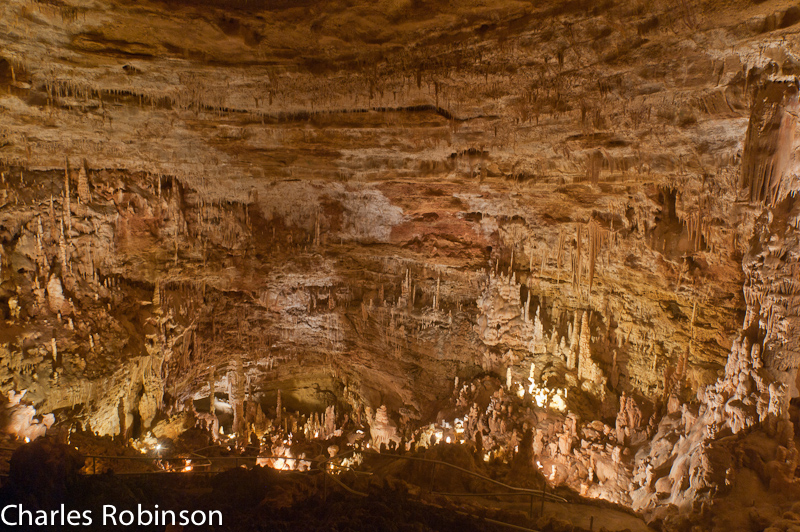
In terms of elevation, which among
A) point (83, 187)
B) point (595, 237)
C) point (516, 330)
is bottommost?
point (516, 330)

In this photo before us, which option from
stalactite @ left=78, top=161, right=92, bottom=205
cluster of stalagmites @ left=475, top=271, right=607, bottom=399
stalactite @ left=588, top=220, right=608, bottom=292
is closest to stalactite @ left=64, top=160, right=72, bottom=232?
stalactite @ left=78, top=161, right=92, bottom=205

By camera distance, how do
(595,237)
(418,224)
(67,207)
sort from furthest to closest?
(418,224), (595,237), (67,207)

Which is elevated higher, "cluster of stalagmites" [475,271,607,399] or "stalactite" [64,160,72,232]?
"stalactite" [64,160,72,232]

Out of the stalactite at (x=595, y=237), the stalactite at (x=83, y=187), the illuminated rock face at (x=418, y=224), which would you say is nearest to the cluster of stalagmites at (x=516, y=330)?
the illuminated rock face at (x=418, y=224)

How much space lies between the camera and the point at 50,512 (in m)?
3.58

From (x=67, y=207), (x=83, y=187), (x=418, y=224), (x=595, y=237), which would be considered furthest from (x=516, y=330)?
(x=67, y=207)

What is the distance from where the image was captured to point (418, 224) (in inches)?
505

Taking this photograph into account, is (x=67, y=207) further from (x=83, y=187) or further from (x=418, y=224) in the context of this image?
(x=418, y=224)

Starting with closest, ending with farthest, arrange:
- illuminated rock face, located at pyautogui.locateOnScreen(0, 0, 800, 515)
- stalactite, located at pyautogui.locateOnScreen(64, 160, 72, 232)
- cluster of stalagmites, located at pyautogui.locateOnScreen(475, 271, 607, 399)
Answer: illuminated rock face, located at pyautogui.locateOnScreen(0, 0, 800, 515) → stalactite, located at pyautogui.locateOnScreen(64, 160, 72, 232) → cluster of stalagmites, located at pyautogui.locateOnScreen(475, 271, 607, 399)

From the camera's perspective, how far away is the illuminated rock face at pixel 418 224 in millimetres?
4973

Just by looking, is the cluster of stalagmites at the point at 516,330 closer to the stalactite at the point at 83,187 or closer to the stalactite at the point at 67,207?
the stalactite at the point at 83,187

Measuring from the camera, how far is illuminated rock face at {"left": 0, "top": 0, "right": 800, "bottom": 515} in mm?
4973

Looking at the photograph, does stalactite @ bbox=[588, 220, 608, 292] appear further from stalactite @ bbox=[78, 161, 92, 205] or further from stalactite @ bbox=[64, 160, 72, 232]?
stalactite @ bbox=[64, 160, 72, 232]

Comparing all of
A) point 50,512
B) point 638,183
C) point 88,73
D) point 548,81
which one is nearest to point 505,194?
point 638,183
